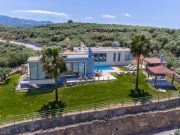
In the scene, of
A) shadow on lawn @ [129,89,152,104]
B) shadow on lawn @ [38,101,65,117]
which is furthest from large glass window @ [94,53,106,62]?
shadow on lawn @ [38,101,65,117]

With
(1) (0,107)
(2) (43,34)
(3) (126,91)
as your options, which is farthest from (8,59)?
(2) (43,34)

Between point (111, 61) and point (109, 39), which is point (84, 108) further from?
point (109, 39)

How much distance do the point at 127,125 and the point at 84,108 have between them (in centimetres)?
647

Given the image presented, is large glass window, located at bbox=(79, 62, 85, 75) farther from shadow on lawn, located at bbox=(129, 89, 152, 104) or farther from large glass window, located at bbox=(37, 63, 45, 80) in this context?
shadow on lawn, located at bbox=(129, 89, 152, 104)

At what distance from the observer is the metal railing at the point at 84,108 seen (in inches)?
1302

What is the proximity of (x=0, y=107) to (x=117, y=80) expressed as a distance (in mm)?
19092

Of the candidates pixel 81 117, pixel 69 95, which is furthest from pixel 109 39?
pixel 81 117

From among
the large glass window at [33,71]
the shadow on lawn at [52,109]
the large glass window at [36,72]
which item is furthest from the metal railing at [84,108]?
the large glass window at [33,71]

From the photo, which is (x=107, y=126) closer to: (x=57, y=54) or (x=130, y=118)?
(x=130, y=118)

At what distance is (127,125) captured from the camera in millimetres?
36688

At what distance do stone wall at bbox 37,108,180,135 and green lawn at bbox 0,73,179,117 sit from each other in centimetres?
349

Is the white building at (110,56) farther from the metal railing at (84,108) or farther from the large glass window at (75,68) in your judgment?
the metal railing at (84,108)

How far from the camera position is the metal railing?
33062 mm

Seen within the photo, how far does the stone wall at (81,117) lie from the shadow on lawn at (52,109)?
756mm
